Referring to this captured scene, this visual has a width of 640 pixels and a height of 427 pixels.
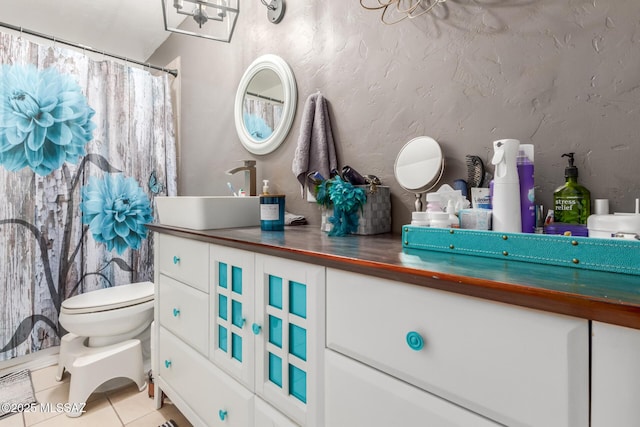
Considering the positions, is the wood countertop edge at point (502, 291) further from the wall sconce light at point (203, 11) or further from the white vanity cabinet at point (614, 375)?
the wall sconce light at point (203, 11)

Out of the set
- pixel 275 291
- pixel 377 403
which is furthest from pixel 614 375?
pixel 275 291

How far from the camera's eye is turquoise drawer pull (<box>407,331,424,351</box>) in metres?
0.57

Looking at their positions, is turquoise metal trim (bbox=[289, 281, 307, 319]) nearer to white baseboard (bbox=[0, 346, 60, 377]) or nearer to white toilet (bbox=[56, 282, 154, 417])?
white toilet (bbox=[56, 282, 154, 417])

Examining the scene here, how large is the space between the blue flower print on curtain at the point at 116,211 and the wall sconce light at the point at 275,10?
141 cm

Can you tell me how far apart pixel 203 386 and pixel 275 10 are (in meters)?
1.76

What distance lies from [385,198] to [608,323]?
0.78 m

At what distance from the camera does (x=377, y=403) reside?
649mm

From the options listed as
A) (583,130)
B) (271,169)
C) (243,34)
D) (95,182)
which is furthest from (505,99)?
(95,182)

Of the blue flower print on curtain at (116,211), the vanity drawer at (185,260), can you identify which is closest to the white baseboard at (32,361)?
the blue flower print on curtain at (116,211)

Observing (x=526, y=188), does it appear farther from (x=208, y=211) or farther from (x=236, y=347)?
(x=208, y=211)

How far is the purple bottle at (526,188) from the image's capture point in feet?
2.39

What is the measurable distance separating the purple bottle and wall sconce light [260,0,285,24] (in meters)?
1.39

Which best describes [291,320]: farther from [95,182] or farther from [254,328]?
[95,182]

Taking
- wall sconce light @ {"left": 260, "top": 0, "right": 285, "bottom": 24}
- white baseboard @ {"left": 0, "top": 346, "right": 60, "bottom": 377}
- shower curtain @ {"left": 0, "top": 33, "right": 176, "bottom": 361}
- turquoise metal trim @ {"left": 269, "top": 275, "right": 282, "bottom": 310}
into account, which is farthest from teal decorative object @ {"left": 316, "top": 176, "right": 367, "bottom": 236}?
white baseboard @ {"left": 0, "top": 346, "right": 60, "bottom": 377}
